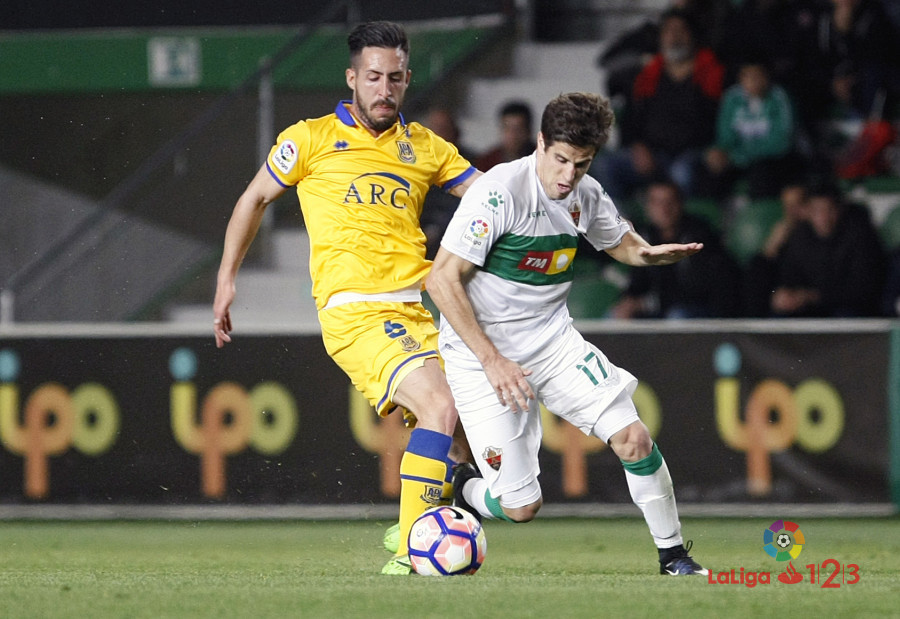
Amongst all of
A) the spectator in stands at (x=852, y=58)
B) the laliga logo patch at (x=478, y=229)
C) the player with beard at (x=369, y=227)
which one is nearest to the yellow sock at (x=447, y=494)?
the player with beard at (x=369, y=227)

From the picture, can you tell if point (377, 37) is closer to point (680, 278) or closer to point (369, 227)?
point (369, 227)

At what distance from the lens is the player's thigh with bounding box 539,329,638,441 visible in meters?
4.93

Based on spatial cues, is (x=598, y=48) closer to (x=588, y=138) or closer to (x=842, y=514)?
(x=842, y=514)

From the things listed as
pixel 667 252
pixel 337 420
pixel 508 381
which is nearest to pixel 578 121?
pixel 667 252

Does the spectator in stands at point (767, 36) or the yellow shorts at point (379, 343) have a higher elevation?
the spectator in stands at point (767, 36)

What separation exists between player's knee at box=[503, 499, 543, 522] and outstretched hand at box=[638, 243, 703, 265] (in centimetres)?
97

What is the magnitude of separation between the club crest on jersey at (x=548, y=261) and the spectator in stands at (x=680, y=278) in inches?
152

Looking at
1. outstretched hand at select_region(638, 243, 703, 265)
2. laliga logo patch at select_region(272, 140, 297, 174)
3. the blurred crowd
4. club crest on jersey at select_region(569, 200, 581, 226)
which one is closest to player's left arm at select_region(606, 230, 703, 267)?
outstretched hand at select_region(638, 243, 703, 265)

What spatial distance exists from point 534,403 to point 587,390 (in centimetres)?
28

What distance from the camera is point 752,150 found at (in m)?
9.82

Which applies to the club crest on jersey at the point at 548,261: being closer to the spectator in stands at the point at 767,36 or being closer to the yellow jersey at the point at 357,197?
the yellow jersey at the point at 357,197

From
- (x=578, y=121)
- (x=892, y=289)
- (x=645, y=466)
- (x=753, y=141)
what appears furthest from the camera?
(x=753, y=141)

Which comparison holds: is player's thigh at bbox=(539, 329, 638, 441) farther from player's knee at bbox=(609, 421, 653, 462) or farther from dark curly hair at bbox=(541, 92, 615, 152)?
dark curly hair at bbox=(541, 92, 615, 152)

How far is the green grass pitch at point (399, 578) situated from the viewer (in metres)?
3.99
